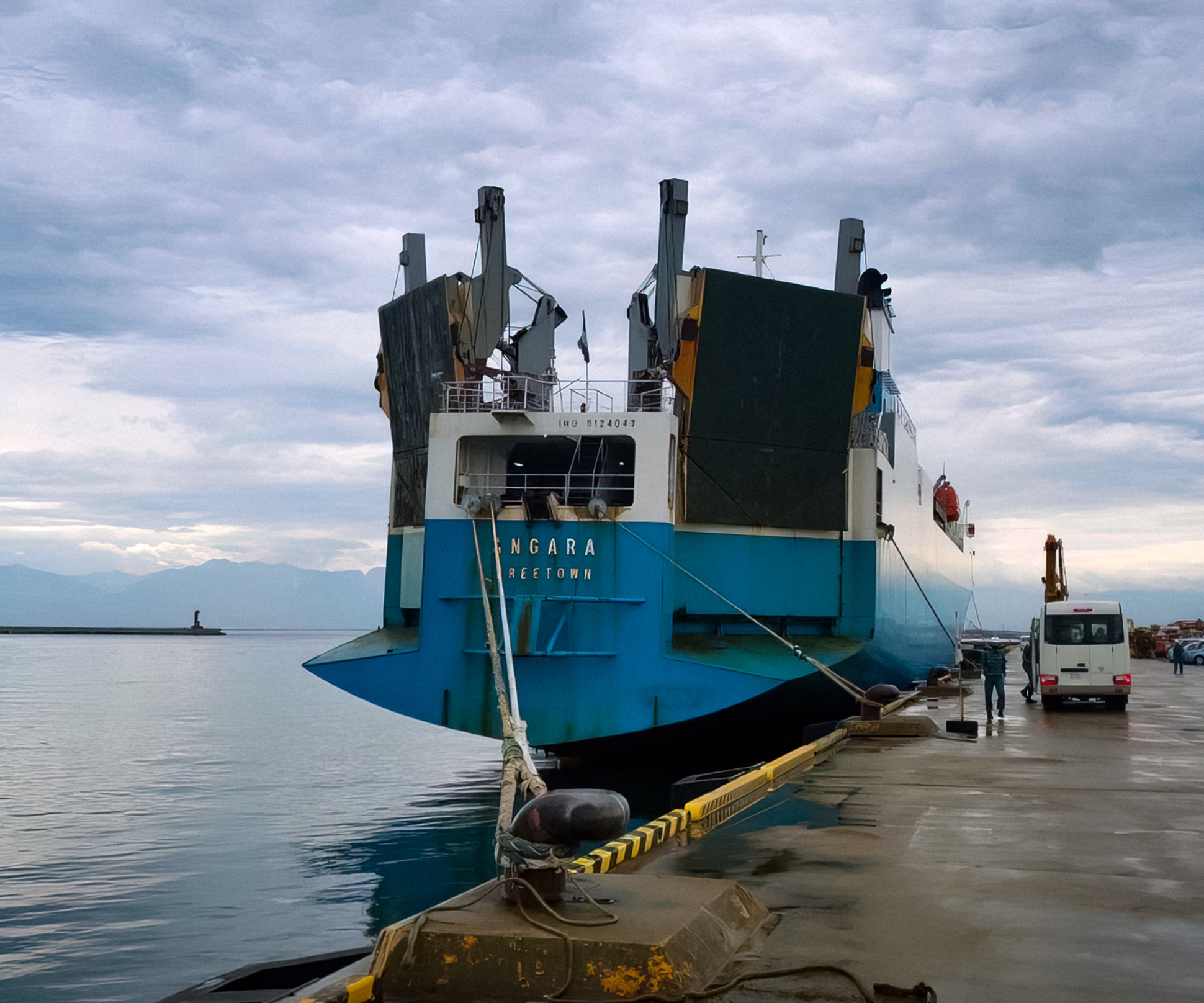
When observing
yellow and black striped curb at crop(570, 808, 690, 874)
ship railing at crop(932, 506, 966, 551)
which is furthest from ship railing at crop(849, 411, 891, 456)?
ship railing at crop(932, 506, 966, 551)

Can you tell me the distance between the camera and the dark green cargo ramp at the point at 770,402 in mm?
20266

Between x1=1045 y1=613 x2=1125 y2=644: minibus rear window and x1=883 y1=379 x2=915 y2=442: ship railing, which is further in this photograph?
x1=883 y1=379 x2=915 y2=442: ship railing

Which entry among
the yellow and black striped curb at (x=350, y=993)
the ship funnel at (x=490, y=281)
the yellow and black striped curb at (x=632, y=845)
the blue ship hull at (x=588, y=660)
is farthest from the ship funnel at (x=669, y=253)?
the yellow and black striped curb at (x=350, y=993)

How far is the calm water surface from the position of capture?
37.2ft

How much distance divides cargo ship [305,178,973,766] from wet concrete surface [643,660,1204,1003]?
4.03 m

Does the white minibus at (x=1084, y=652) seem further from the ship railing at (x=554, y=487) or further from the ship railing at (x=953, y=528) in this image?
the ship railing at (x=953, y=528)

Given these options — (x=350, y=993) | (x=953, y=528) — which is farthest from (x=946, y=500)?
(x=350, y=993)

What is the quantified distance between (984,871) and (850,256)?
1790cm

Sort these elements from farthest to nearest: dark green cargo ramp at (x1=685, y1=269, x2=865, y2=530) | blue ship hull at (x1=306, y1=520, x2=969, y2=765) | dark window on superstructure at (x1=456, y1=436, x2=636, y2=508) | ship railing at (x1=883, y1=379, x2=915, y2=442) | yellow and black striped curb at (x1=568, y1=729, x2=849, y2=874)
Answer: ship railing at (x1=883, y1=379, x2=915, y2=442) → dark green cargo ramp at (x1=685, y1=269, x2=865, y2=530) → dark window on superstructure at (x1=456, y1=436, x2=636, y2=508) → blue ship hull at (x1=306, y1=520, x2=969, y2=765) → yellow and black striped curb at (x1=568, y1=729, x2=849, y2=874)

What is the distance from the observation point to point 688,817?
32.9 ft

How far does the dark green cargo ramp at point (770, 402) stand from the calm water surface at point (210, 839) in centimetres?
738

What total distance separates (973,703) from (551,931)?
2304 cm

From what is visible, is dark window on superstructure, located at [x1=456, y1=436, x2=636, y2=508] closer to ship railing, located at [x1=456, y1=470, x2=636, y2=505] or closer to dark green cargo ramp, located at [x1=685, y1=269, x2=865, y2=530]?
ship railing, located at [x1=456, y1=470, x2=636, y2=505]

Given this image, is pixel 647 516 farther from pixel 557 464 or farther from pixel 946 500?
pixel 946 500
